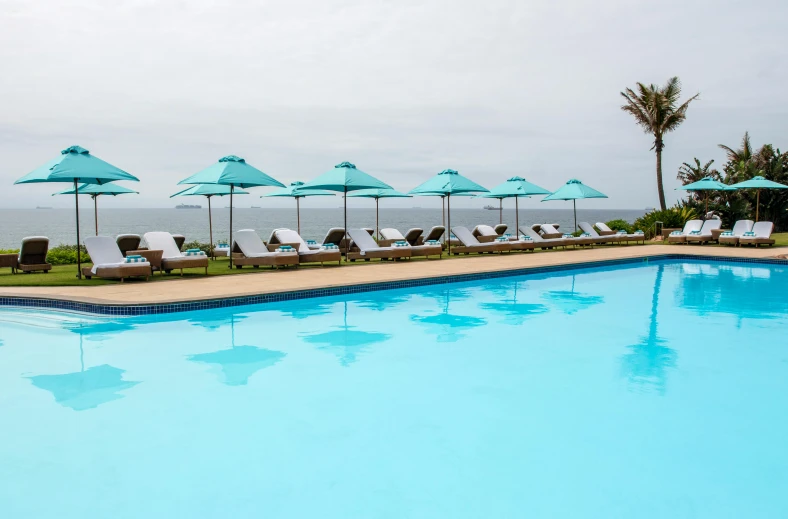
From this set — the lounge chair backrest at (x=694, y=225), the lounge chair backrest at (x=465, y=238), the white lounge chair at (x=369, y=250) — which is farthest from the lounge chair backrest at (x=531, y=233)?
the white lounge chair at (x=369, y=250)

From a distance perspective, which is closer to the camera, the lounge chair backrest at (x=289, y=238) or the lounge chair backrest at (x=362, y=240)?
the lounge chair backrest at (x=289, y=238)

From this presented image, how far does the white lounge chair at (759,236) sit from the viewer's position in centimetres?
1809

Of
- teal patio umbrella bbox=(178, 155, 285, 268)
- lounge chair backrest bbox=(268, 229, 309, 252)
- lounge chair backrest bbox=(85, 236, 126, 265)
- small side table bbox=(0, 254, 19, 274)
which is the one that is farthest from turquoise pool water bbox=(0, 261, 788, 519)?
lounge chair backrest bbox=(268, 229, 309, 252)

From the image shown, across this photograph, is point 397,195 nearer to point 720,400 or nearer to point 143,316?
point 143,316

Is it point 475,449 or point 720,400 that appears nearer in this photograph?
point 475,449

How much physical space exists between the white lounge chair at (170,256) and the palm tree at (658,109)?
22.0 metres

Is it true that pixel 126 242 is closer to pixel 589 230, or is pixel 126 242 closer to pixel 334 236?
pixel 334 236

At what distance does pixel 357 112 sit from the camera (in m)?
28.6

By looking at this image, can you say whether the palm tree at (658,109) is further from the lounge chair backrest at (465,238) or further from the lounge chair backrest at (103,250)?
the lounge chair backrest at (103,250)

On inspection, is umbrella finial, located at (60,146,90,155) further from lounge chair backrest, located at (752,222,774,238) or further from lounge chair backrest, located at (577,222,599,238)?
lounge chair backrest, located at (752,222,774,238)

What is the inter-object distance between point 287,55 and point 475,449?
20158mm

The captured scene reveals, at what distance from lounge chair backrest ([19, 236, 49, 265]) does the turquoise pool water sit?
343 centimetres

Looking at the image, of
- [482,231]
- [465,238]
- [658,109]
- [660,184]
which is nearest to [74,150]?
[465,238]

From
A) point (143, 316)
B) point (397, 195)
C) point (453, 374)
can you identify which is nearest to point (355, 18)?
point (397, 195)
